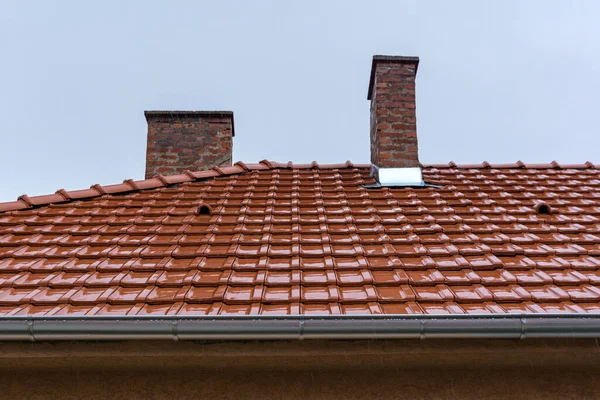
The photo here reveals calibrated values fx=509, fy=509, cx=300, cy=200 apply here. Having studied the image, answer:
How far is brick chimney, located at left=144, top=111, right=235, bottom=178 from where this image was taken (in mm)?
7125

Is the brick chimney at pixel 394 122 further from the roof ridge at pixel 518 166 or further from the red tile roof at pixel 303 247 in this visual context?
the roof ridge at pixel 518 166

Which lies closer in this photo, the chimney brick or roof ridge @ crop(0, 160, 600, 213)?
roof ridge @ crop(0, 160, 600, 213)

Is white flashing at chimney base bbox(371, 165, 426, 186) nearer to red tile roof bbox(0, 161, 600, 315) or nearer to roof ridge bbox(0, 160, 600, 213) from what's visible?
red tile roof bbox(0, 161, 600, 315)

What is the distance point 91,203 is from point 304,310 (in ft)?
9.94

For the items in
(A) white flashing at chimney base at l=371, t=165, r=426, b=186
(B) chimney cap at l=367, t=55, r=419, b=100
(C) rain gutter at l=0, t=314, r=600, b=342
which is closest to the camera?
(C) rain gutter at l=0, t=314, r=600, b=342

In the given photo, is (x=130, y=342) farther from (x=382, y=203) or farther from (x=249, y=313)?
(x=382, y=203)

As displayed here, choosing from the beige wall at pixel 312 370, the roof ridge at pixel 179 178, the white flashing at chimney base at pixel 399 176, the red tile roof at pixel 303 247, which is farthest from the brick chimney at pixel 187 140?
the beige wall at pixel 312 370

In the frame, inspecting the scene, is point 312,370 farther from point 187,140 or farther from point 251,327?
point 187,140

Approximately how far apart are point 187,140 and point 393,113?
293 cm

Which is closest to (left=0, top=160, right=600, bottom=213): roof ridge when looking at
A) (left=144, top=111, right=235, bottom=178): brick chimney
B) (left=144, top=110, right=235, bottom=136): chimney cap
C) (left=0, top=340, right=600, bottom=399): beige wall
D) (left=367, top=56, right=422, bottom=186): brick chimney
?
(left=367, top=56, right=422, bottom=186): brick chimney

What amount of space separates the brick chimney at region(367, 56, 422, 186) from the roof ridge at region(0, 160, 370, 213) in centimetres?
54

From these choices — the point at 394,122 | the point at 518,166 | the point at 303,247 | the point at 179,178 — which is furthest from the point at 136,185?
the point at 518,166

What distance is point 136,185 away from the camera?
5.45 metres

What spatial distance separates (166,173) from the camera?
7066 mm
